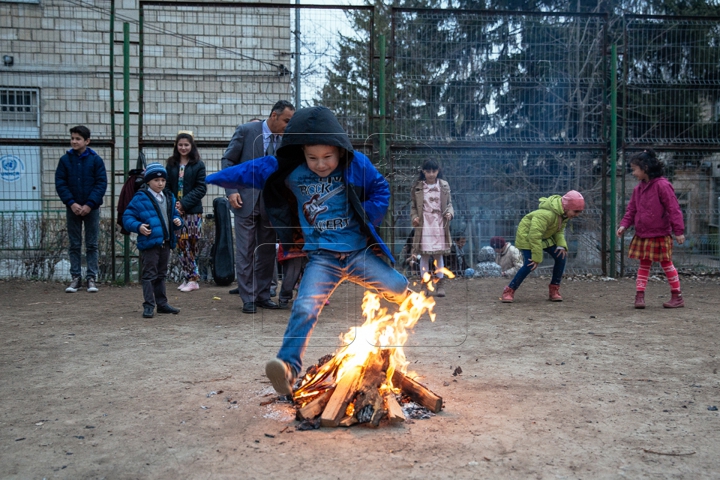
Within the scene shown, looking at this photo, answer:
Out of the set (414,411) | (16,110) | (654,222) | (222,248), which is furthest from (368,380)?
(16,110)

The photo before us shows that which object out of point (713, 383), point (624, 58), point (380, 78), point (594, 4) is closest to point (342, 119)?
point (380, 78)

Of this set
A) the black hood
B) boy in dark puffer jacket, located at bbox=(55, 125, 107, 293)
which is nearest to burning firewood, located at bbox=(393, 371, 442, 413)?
the black hood

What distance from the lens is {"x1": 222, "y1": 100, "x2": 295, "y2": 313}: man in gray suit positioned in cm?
Answer: 726

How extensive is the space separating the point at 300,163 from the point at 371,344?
4.02 feet

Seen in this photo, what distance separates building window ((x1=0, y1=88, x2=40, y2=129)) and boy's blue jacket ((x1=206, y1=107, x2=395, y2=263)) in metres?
9.44

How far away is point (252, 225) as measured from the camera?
730 centimetres

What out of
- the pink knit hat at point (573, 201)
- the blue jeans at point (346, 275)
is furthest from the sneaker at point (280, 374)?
the pink knit hat at point (573, 201)

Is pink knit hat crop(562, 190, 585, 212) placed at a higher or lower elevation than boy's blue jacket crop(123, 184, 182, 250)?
higher

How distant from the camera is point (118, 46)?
13.5 metres

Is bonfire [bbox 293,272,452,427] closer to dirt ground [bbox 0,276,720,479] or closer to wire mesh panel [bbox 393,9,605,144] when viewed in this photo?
dirt ground [bbox 0,276,720,479]

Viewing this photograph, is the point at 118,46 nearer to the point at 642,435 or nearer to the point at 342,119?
the point at 342,119

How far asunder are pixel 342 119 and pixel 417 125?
1.21 m

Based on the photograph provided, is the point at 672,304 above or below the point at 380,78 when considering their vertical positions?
below

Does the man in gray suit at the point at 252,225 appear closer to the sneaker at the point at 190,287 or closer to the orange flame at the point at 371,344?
the sneaker at the point at 190,287
